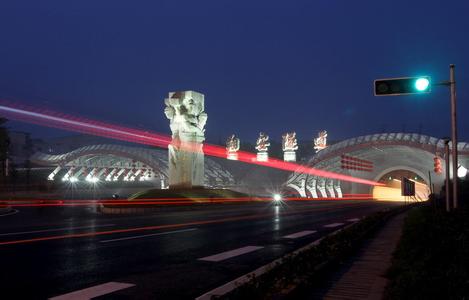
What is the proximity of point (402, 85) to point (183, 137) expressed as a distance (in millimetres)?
30433

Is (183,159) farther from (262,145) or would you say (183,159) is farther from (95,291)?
(262,145)

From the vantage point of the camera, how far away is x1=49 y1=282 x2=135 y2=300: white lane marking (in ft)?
22.8

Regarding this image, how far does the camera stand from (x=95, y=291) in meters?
7.37

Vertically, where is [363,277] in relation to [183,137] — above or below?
below

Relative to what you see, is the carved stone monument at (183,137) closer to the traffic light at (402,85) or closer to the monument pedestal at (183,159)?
the monument pedestal at (183,159)

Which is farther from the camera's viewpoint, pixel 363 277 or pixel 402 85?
pixel 402 85

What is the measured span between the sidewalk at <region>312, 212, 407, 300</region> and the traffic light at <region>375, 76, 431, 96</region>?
471 cm

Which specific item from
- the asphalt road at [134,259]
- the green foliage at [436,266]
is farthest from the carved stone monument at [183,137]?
the green foliage at [436,266]

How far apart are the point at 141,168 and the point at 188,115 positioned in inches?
3320

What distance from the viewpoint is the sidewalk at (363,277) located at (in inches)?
279

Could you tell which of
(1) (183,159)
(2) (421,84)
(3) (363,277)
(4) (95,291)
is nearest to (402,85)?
(2) (421,84)

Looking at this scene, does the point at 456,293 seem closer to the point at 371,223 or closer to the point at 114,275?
the point at 114,275

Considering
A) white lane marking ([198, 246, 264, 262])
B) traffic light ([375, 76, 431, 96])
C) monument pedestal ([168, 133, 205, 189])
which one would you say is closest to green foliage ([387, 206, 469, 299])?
white lane marking ([198, 246, 264, 262])

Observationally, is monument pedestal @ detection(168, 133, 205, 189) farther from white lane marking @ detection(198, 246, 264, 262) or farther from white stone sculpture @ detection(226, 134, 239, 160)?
white stone sculpture @ detection(226, 134, 239, 160)
